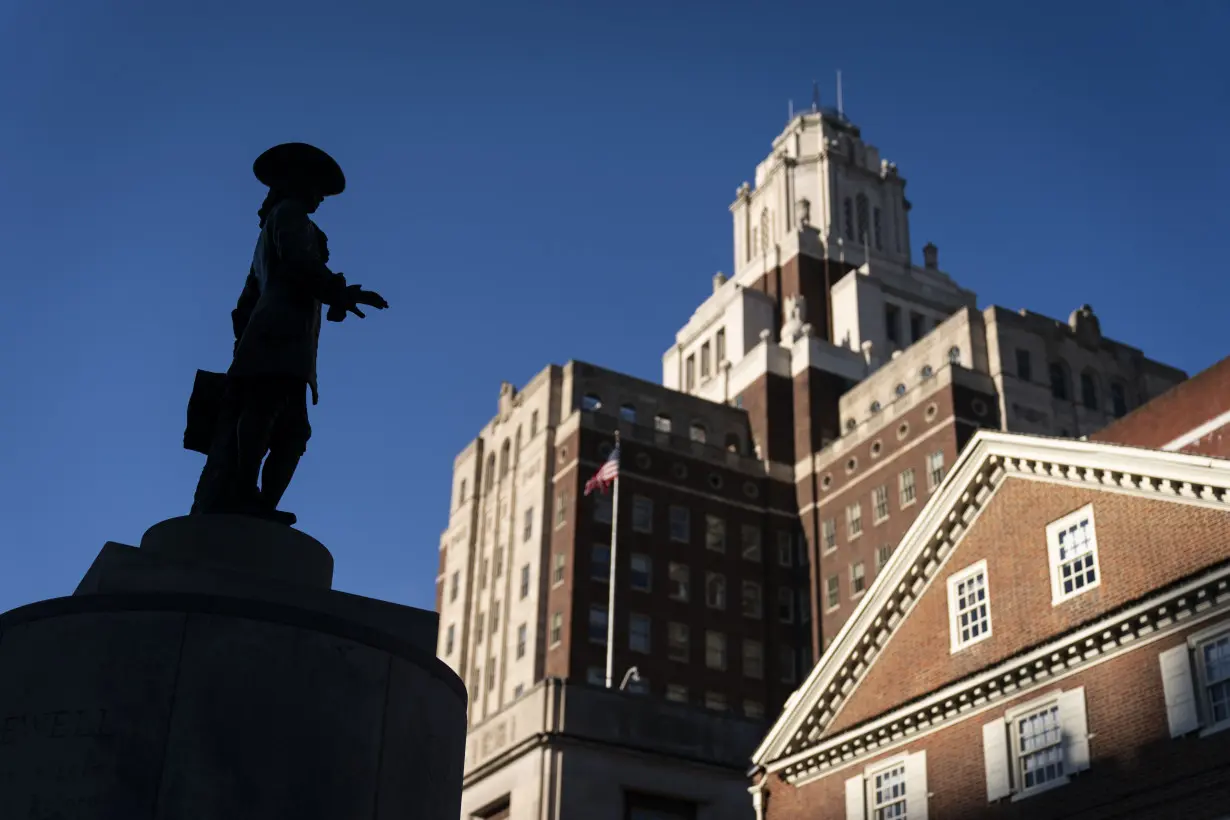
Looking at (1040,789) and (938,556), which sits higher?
(938,556)

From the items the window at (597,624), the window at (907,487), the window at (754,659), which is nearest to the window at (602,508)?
the window at (597,624)

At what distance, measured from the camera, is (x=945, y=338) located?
8419cm

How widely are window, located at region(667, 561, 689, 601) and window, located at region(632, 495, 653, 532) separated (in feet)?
8.59

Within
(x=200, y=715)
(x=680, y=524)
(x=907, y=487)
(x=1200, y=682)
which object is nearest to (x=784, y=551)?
(x=680, y=524)

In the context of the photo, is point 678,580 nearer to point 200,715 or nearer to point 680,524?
point 680,524

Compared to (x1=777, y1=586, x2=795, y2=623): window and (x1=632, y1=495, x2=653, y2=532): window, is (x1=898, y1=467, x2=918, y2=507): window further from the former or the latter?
(x1=632, y1=495, x2=653, y2=532): window

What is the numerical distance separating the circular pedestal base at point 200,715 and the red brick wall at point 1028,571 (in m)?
19.6

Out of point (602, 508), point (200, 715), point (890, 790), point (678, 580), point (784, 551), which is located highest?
point (602, 508)

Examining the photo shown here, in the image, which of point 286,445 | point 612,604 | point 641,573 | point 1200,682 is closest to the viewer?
point 286,445

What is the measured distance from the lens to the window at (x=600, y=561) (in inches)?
3162

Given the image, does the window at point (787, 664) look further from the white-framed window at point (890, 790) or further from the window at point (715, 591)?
the white-framed window at point (890, 790)

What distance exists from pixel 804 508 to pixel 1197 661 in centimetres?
6243

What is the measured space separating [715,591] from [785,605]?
186 inches

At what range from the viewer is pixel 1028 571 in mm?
29703
